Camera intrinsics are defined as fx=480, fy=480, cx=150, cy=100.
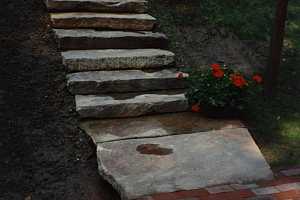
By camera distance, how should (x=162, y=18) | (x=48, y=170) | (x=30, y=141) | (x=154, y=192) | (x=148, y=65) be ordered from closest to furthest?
(x=154, y=192)
(x=48, y=170)
(x=30, y=141)
(x=148, y=65)
(x=162, y=18)

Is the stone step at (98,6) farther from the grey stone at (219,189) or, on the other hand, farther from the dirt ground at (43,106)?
the grey stone at (219,189)

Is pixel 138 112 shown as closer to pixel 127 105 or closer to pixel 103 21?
pixel 127 105

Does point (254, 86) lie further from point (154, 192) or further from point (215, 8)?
point (154, 192)

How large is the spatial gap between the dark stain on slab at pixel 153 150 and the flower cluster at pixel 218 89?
2.46 ft

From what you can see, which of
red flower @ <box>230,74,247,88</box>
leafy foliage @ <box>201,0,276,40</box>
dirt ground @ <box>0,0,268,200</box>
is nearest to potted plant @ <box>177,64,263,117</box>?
red flower @ <box>230,74,247,88</box>

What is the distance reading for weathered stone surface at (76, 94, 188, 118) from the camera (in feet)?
14.9

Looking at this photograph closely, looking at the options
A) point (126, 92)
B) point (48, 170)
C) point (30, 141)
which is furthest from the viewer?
point (126, 92)

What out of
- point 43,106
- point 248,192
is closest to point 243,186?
point 248,192

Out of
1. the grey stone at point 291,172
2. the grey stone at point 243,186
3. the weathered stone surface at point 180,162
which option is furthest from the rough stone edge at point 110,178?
the grey stone at point 291,172

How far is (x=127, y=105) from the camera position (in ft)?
15.2

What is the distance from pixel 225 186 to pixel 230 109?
→ 115 cm

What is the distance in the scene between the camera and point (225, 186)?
3707 mm

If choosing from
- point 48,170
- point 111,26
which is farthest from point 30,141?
point 111,26

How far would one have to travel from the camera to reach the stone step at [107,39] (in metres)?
5.30
